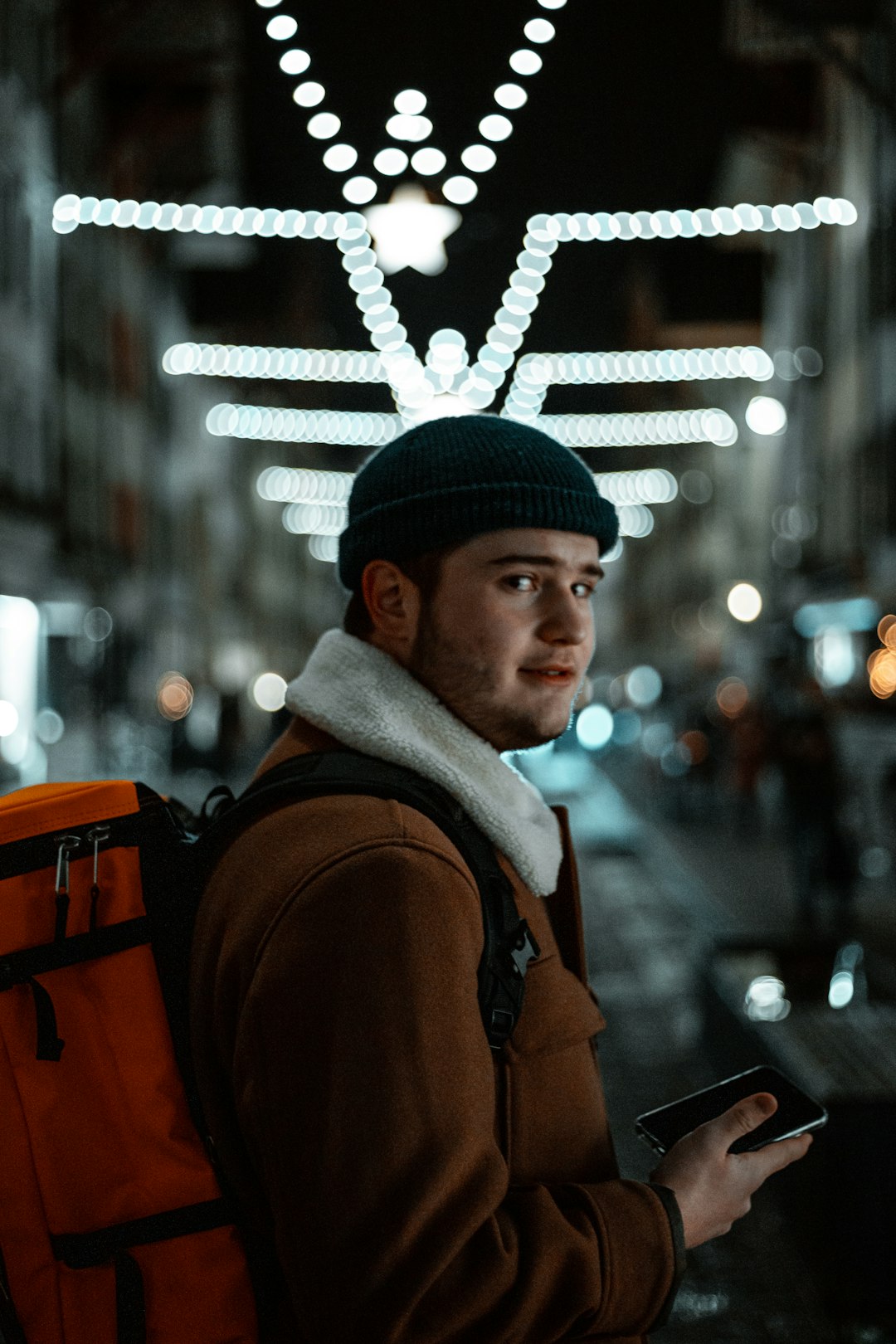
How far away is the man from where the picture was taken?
4.66 ft

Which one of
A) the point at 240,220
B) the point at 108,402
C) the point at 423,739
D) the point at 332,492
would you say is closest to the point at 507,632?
the point at 423,739

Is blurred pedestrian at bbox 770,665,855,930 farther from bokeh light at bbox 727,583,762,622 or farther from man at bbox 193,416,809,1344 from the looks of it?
bokeh light at bbox 727,583,762,622

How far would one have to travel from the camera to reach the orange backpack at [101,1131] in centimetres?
155

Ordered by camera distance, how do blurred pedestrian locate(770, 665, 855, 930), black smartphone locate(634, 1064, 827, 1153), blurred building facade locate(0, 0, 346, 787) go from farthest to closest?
blurred building facade locate(0, 0, 346, 787) → blurred pedestrian locate(770, 665, 855, 930) → black smartphone locate(634, 1064, 827, 1153)

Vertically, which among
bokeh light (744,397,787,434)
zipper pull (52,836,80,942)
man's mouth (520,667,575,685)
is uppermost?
bokeh light (744,397,787,434)

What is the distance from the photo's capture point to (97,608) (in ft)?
94.6

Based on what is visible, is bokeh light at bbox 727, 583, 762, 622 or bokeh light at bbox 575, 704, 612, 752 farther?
bokeh light at bbox 575, 704, 612, 752

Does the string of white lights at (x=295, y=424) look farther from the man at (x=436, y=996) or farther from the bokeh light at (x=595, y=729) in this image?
the bokeh light at (x=595, y=729)

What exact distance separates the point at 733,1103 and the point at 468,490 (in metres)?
0.97

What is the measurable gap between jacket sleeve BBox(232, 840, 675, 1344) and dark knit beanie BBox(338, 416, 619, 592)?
0.52m

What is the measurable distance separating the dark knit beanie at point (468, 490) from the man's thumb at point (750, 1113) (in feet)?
2.67

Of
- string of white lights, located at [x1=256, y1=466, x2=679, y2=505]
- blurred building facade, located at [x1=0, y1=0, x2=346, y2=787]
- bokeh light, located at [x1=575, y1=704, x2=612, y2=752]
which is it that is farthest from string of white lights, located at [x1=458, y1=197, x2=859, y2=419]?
bokeh light, located at [x1=575, y1=704, x2=612, y2=752]

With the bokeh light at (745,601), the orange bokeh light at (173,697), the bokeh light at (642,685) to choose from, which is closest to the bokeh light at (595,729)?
the bokeh light at (745,601)

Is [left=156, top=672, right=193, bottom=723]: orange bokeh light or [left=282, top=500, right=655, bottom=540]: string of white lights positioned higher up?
[left=282, top=500, right=655, bottom=540]: string of white lights
